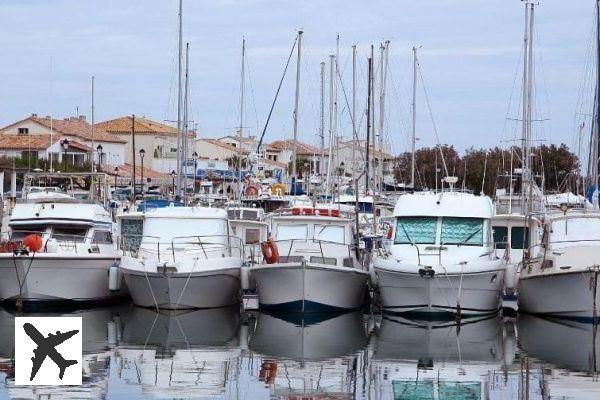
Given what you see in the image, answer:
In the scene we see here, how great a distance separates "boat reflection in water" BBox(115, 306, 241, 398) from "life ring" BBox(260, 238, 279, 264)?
65.1 inches

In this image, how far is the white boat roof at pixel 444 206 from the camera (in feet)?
108

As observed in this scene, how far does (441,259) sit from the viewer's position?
31625mm

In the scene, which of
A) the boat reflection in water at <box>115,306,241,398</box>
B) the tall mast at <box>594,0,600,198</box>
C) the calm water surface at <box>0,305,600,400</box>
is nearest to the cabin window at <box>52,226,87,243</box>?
the calm water surface at <box>0,305,600,400</box>

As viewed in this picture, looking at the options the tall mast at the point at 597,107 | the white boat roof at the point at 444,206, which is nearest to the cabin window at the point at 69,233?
the white boat roof at the point at 444,206

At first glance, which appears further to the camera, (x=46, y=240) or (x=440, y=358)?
(x=46, y=240)

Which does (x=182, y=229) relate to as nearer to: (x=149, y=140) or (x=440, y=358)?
(x=440, y=358)

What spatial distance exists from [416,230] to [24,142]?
55.2 meters

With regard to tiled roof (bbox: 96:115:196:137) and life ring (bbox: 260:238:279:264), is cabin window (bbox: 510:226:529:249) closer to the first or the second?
life ring (bbox: 260:238:279:264)

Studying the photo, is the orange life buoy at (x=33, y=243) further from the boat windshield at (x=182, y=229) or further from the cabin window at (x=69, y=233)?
the boat windshield at (x=182, y=229)

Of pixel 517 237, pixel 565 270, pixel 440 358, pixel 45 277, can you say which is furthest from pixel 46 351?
pixel 517 237

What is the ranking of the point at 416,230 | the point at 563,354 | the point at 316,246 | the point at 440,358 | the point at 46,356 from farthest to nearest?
the point at 316,246 → the point at 416,230 → the point at 563,354 → the point at 440,358 → the point at 46,356

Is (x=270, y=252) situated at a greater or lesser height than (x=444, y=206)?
lesser

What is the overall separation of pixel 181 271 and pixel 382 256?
5033mm

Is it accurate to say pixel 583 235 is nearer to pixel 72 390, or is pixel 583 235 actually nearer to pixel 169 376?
pixel 169 376
